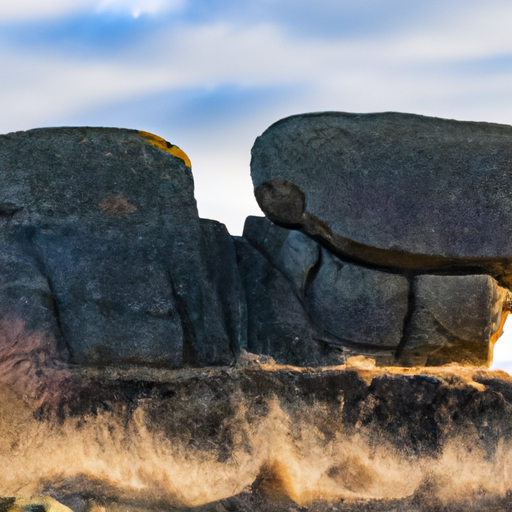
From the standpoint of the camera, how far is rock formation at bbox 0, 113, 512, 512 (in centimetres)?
268

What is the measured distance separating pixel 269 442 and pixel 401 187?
962 mm

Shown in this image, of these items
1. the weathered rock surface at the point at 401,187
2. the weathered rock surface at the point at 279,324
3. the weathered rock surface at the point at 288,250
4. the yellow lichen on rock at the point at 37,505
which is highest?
the weathered rock surface at the point at 401,187

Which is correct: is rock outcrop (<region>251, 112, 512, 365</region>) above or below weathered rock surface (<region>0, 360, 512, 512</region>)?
above

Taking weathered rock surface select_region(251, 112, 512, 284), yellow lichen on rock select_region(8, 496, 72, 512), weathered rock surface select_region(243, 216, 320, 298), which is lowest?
yellow lichen on rock select_region(8, 496, 72, 512)

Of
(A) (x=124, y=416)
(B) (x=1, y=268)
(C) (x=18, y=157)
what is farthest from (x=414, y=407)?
(C) (x=18, y=157)

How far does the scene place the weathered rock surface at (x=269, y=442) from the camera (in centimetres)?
268

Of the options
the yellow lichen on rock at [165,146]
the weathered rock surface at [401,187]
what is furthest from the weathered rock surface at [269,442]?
the yellow lichen on rock at [165,146]

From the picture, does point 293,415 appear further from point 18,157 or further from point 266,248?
point 18,157

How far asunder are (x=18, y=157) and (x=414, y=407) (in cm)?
155

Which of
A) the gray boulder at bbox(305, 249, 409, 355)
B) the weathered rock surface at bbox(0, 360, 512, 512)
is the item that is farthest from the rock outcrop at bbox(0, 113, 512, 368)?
the weathered rock surface at bbox(0, 360, 512, 512)

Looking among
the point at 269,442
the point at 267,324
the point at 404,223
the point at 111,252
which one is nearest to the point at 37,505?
the point at 269,442

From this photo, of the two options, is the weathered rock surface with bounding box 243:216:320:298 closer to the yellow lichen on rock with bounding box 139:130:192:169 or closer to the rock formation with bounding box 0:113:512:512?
the rock formation with bounding box 0:113:512:512

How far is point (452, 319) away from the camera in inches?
118

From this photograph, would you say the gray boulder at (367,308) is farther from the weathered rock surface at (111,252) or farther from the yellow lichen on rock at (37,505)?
the yellow lichen on rock at (37,505)
